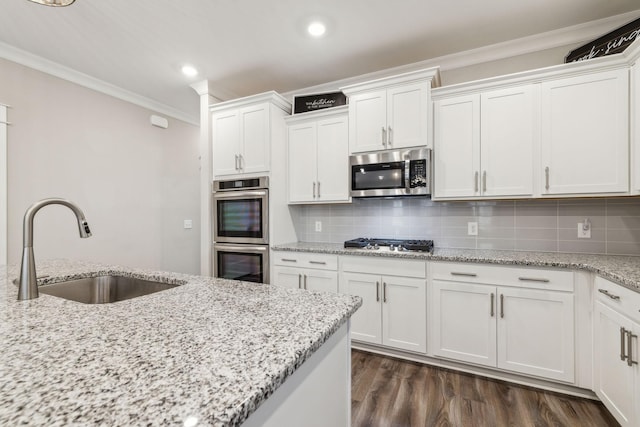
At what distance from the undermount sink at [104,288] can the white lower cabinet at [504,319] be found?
6.41ft

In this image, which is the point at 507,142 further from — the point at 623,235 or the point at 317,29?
the point at 317,29

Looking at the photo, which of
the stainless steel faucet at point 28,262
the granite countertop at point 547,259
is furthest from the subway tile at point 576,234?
A: the stainless steel faucet at point 28,262

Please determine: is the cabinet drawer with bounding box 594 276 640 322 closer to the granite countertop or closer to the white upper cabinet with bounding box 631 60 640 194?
the granite countertop

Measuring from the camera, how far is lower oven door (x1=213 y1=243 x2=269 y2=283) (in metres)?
2.93

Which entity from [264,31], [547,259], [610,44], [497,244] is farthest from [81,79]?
[610,44]

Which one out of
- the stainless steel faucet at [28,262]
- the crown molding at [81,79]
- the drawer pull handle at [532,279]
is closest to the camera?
the stainless steel faucet at [28,262]

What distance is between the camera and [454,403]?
6.14ft

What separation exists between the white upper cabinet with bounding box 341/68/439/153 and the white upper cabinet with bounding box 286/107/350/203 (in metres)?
0.17

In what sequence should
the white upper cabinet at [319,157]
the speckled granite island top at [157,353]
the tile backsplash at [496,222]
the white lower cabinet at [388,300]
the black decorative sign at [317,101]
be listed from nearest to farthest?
the speckled granite island top at [157,353] → the tile backsplash at [496,222] → the white lower cabinet at [388,300] → the white upper cabinet at [319,157] → the black decorative sign at [317,101]

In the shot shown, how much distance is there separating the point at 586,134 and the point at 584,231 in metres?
0.75

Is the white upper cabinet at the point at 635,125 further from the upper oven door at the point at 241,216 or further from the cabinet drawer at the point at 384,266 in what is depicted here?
the upper oven door at the point at 241,216

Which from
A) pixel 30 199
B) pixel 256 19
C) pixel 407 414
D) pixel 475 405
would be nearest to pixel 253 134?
pixel 256 19

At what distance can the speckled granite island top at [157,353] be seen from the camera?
470 millimetres

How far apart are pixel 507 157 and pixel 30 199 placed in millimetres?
4091
